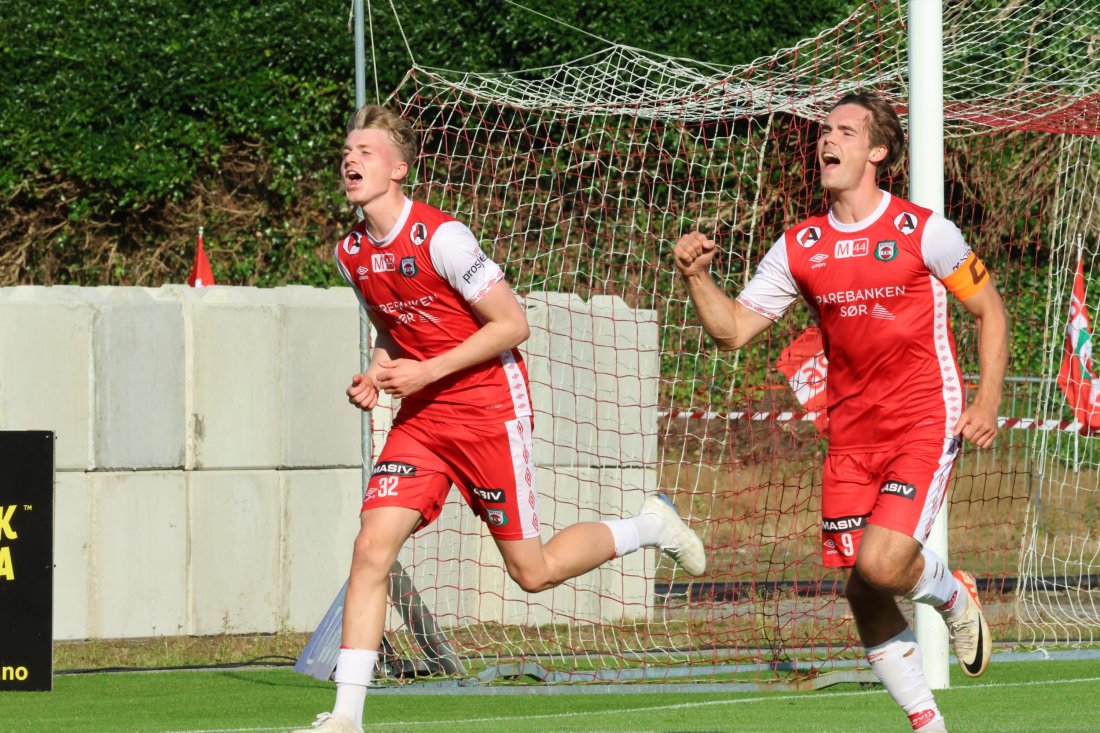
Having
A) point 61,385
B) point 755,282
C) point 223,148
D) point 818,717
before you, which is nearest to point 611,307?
point 61,385

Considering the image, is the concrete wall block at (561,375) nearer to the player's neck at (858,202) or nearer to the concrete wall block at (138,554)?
the concrete wall block at (138,554)

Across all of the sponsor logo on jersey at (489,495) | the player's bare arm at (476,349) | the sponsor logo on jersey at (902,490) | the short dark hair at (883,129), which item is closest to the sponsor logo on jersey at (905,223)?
the short dark hair at (883,129)

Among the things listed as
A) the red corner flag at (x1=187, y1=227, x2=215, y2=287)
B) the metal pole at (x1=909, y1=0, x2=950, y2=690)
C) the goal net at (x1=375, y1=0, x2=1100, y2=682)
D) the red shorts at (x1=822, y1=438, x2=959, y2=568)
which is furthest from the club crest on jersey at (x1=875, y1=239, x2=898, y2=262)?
the red corner flag at (x1=187, y1=227, x2=215, y2=287)

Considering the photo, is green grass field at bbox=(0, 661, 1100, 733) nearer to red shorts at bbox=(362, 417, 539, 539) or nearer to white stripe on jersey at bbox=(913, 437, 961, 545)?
red shorts at bbox=(362, 417, 539, 539)

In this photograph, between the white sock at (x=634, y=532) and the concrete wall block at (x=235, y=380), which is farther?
the concrete wall block at (x=235, y=380)

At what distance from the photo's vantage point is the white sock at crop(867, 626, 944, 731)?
589cm

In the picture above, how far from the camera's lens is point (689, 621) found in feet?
36.3

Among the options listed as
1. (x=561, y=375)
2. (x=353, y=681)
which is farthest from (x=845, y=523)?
(x=561, y=375)

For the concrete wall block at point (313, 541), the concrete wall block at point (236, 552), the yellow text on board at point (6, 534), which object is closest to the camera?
the yellow text on board at point (6, 534)

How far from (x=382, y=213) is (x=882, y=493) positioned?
2.01 m

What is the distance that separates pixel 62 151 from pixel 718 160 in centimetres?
704

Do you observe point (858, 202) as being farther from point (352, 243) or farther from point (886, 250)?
point (352, 243)

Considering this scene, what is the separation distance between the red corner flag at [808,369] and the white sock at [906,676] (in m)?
4.46

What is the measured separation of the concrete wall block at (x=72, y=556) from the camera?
1038 cm
